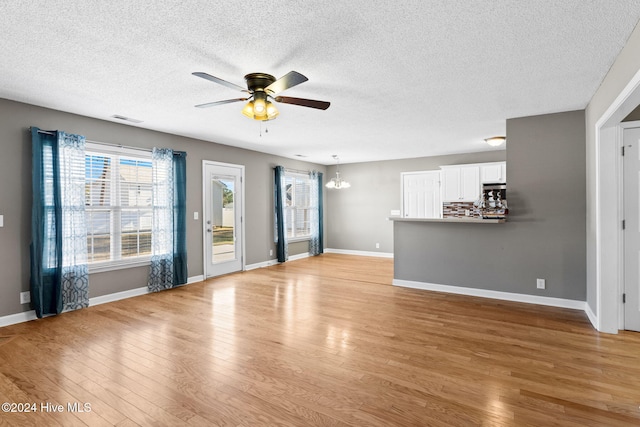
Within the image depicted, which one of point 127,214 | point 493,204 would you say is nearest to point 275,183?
point 127,214

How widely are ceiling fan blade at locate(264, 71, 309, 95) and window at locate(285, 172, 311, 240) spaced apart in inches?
206

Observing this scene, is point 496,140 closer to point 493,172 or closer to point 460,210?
point 493,172

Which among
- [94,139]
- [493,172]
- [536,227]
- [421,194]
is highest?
[94,139]

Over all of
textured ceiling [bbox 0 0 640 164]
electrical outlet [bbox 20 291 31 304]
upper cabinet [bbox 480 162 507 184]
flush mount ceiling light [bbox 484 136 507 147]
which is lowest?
electrical outlet [bbox 20 291 31 304]

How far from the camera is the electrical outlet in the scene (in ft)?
12.6

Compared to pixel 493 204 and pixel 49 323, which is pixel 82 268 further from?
pixel 493 204

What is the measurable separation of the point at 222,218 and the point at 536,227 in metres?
5.15

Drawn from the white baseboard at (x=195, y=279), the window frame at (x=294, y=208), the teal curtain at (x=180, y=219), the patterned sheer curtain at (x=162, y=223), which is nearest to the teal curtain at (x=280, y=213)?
the window frame at (x=294, y=208)

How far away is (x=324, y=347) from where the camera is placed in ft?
10.1

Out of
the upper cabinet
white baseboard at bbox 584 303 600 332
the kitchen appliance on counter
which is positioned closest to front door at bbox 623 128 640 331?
white baseboard at bbox 584 303 600 332

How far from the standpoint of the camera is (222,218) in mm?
6367

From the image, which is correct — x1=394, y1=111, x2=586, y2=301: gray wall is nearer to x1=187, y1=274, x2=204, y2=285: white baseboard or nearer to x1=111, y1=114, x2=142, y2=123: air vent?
x1=187, y1=274, x2=204, y2=285: white baseboard

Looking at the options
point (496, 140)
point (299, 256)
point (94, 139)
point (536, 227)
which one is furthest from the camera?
point (299, 256)

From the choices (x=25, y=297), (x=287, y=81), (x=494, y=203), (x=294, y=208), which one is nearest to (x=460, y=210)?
(x=494, y=203)
